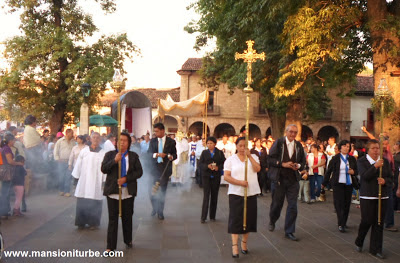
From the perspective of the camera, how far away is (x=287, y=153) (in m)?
8.02

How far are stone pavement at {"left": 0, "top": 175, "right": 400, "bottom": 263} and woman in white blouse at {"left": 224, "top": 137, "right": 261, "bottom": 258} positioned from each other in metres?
0.41

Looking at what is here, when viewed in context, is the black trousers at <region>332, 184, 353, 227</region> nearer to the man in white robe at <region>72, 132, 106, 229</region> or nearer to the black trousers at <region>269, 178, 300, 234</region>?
the black trousers at <region>269, 178, 300, 234</region>

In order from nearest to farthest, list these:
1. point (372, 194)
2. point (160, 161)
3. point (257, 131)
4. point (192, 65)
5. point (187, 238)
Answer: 1. point (372, 194)
2. point (187, 238)
3. point (160, 161)
4. point (192, 65)
5. point (257, 131)

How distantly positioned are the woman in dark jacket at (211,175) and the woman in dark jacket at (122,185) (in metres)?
2.86

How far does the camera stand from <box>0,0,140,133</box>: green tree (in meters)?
25.6

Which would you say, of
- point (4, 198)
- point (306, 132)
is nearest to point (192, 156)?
point (4, 198)

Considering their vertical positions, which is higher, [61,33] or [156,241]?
[61,33]

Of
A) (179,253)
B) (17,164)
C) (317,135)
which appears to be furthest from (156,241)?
(317,135)

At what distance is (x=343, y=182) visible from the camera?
8.61 m

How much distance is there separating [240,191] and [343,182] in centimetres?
309

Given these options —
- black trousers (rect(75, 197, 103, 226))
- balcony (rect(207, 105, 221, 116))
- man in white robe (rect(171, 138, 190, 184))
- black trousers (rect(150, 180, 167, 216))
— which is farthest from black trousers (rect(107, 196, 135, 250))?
balcony (rect(207, 105, 221, 116))

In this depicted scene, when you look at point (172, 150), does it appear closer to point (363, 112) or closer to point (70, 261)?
point (70, 261)

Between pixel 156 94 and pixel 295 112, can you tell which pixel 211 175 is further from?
pixel 156 94

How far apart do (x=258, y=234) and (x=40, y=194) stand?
787 centimetres
